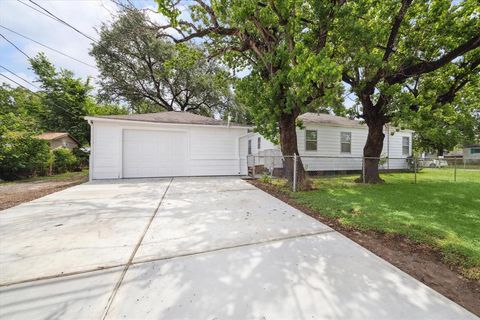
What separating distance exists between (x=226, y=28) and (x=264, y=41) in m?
1.49

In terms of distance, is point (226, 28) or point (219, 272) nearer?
point (219, 272)

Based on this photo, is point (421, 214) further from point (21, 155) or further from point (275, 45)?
point (21, 155)

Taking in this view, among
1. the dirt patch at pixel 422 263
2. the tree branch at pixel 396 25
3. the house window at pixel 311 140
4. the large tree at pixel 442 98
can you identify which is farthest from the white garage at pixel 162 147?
the dirt patch at pixel 422 263

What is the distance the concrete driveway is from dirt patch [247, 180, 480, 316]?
0.57ft

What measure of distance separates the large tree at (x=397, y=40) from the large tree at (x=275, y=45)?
0.75 m

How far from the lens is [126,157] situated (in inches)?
398

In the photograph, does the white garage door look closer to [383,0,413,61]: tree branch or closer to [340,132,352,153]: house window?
[383,0,413,61]: tree branch

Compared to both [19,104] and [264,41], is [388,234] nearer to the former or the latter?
[264,41]

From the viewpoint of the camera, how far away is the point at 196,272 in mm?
2439

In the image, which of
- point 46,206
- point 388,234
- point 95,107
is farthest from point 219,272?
point 95,107

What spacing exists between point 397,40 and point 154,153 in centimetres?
1118

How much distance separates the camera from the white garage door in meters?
10.2

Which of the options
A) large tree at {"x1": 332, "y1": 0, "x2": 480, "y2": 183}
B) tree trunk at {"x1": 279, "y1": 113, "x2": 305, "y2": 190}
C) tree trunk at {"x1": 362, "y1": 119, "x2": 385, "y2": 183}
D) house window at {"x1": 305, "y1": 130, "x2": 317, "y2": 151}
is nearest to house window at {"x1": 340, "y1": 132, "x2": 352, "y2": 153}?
house window at {"x1": 305, "y1": 130, "x2": 317, "y2": 151}

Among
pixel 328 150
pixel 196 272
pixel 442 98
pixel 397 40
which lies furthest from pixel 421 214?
pixel 328 150
